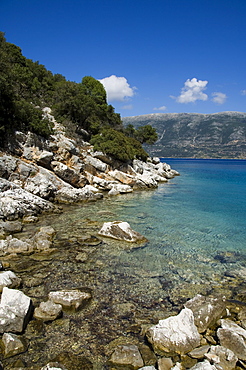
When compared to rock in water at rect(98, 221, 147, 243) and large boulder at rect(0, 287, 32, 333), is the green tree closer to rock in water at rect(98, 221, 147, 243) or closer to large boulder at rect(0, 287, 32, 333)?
rock in water at rect(98, 221, 147, 243)

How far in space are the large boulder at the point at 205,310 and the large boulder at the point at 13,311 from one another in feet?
17.7

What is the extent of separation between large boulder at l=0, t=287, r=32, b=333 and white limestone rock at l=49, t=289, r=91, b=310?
3.64 feet

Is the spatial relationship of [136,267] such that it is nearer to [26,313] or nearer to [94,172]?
[26,313]

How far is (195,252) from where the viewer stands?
1393 cm

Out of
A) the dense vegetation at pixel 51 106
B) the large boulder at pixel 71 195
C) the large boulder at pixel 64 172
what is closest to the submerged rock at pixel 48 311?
the large boulder at pixel 71 195

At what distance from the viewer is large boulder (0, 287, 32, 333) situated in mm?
6910

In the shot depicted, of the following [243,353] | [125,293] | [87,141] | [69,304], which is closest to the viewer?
[243,353]

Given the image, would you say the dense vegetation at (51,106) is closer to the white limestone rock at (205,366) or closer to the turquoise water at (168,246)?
the turquoise water at (168,246)

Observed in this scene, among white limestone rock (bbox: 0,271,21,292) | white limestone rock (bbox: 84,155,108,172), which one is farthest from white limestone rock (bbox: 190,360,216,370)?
white limestone rock (bbox: 84,155,108,172)

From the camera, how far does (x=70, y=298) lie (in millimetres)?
8492

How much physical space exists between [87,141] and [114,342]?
1541 inches

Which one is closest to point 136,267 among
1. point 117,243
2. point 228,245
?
point 117,243

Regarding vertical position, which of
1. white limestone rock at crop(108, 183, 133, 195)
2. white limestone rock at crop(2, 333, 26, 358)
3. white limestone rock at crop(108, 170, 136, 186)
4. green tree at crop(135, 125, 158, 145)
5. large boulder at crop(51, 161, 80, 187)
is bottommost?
white limestone rock at crop(2, 333, 26, 358)

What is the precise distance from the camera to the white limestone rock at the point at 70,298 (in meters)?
8.35
